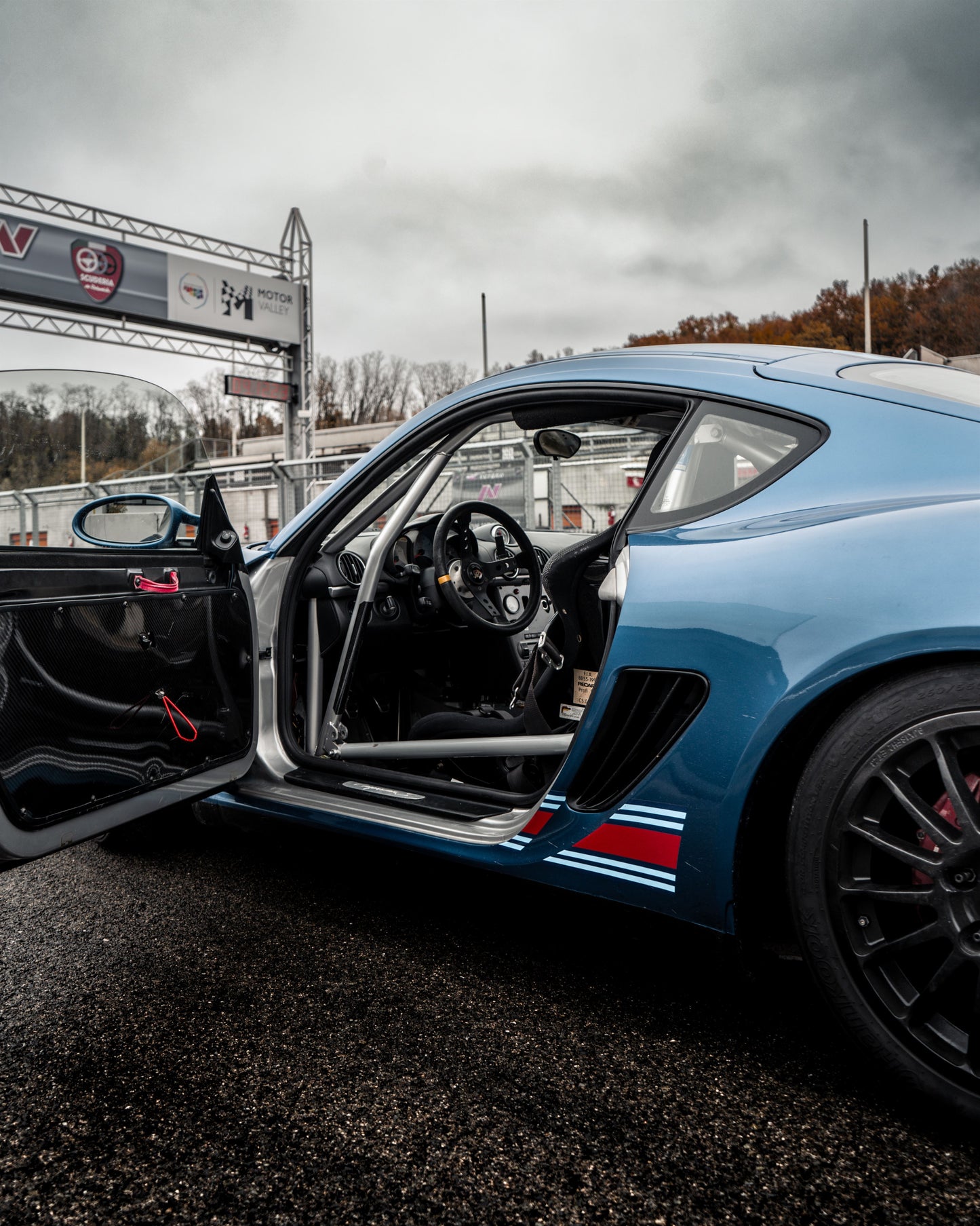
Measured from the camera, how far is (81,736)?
6.07 feet

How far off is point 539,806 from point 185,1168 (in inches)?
34.6

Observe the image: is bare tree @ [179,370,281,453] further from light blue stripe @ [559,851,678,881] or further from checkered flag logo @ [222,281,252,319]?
light blue stripe @ [559,851,678,881]

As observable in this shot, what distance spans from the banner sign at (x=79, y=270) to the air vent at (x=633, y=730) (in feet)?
75.6

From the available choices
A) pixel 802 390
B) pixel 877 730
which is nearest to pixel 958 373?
pixel 802 390

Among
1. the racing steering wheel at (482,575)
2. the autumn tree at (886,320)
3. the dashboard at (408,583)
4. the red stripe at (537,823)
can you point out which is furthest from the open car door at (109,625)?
the autumn tree at (886,320)

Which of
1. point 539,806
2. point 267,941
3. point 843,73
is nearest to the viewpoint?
point 539,806

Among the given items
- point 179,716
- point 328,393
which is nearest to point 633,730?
point 179,716

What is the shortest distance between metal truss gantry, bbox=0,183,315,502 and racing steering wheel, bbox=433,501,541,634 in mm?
20565

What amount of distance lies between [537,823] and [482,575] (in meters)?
1.37

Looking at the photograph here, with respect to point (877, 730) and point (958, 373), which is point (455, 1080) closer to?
point (877, 730)

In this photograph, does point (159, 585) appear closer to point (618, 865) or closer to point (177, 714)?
point (177, 714)

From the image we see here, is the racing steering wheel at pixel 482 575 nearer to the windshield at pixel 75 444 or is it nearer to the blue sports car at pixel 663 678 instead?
the blue sports car at pixel 663 678

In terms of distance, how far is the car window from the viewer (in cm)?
159

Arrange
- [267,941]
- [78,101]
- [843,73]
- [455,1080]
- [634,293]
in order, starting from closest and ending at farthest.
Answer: [455,1080]
[267,941]
[78,101]
[843,73]
[634,293]
